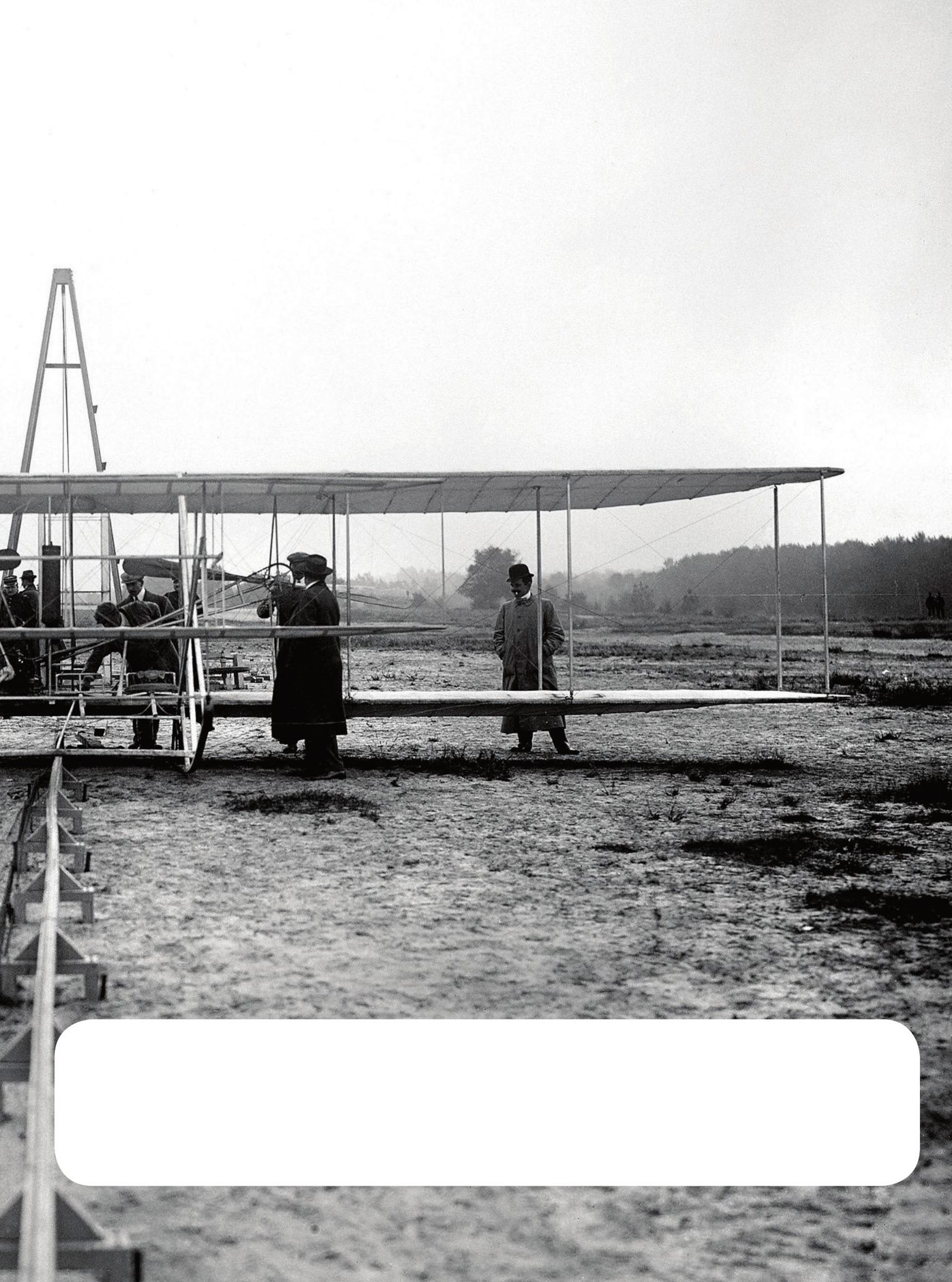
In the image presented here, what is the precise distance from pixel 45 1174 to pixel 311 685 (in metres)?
7.71

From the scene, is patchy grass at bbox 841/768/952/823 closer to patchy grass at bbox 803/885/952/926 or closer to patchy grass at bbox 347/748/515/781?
patchy grass at bbox 803/885/952/926

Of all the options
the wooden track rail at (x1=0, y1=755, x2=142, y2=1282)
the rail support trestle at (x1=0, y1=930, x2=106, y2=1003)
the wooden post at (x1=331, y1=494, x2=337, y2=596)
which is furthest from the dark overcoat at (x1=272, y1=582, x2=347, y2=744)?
the rail support trestle at (x1=0, y1=930, x2=106, y2=1003)

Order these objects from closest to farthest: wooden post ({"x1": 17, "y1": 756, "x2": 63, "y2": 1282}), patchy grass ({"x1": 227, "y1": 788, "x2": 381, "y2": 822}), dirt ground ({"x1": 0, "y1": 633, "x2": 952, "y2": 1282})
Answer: wooden post ({"x1": 17, "y1": 756, "x2": 63, "y2": 1282}) → dirt ground ({"x1": 0, "y1": 633, "x2": 952, "y2": 1282}) → patchy grass ({"x1": 227, "y1": 788, "x2": 381, "y2": 822})

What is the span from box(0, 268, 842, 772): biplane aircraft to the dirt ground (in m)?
0.66

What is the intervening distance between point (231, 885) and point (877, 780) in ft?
21.4

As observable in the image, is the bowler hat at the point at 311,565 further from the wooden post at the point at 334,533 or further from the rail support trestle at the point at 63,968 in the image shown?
the rail support trestle at the point at 63,968

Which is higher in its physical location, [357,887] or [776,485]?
[776,485]

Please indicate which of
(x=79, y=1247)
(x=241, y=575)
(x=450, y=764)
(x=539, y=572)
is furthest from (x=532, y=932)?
(x=241, y=575)

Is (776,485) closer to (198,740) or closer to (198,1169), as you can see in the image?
(198,740)

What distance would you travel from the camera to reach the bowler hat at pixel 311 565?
9.95 meters

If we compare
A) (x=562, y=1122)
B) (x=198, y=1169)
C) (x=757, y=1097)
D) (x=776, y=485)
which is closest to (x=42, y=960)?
(x=198, y=1169)

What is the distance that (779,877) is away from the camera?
612cm

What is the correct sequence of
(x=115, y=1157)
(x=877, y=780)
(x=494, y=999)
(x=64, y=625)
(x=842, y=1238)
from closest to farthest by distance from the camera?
(x=115, y=1157)
(x=842, y=1238)
(x=494, y=999)
(x=877, y=780)
(x=64, y=625)

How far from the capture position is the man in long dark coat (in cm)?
962
